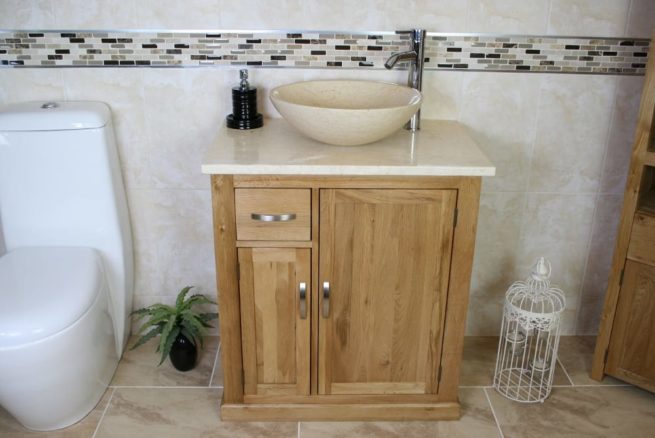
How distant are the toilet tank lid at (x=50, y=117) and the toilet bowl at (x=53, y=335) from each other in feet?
1.28

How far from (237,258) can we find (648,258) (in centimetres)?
121

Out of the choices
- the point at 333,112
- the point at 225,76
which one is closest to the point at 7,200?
the point at 225,76

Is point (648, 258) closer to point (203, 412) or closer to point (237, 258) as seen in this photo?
point (237, 258)

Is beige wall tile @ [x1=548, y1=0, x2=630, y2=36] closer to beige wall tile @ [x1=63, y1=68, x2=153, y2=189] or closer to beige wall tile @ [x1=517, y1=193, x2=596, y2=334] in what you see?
beige wall tile @ [x1=517, y1=193, x2=596, y2=334]

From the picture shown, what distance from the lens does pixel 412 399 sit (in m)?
1.98

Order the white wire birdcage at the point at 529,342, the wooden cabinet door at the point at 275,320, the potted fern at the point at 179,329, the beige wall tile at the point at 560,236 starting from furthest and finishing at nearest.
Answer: the beige wall tile at the point at 560,236 → the potted fern at the point at 179,329 → the white wire birdcage at the point at 529,342 → the wooden cabinet door at the point at 275,320

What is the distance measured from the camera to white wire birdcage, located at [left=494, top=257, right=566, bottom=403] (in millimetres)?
1999

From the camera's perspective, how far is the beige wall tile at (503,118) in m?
2.08

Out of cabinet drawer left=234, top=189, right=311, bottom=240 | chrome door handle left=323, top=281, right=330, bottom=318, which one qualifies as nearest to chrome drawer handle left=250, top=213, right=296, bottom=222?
cabinet drawer left=234, top=189, right=311, bottom=240

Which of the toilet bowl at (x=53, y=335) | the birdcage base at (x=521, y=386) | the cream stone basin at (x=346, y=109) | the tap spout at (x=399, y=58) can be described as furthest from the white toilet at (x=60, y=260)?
the birdcage base at (x=521, y=386)

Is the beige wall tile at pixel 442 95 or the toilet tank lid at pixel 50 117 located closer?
the toilet tank lid at pixel 50 117

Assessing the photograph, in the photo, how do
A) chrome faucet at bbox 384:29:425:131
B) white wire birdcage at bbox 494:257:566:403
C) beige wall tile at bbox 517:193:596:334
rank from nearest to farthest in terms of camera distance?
1. chrome faucet at bbox 384:29:425:131
2. white wire birdcage at bbox 494:257:566:403
3. beige wall tile at bbox 517:193:596:334

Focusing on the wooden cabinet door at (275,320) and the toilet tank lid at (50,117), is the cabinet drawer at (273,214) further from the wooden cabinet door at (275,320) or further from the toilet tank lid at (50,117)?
the toilet tank lid at (50,117)

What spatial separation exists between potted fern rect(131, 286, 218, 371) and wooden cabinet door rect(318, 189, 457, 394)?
0.49 metres
